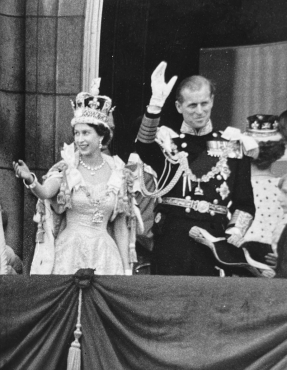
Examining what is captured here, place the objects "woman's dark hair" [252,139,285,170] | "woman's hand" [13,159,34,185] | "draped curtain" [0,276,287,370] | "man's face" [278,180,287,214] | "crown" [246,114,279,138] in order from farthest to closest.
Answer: "crown" [246,114,279,138] → "woman's dark hair" [252,139,285,170] → "man's face" [278,180,287,214] → "woman's hand" [13,159,34,185] → "draped curtain" [0,276,287,370]

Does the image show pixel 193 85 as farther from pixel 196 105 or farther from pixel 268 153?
pixel 268 153

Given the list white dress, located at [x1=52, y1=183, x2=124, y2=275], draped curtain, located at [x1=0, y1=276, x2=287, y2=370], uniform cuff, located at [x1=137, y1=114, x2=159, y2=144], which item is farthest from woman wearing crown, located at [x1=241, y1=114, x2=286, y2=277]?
draped curtain, located at [x1=0, y1=276, x2=287, y2=370]

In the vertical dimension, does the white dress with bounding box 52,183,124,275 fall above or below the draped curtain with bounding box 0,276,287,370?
above

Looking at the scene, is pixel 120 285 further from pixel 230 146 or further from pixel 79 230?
pixel 230 146

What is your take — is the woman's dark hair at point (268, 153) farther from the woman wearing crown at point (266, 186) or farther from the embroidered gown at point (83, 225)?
the embroidered gown at point (83, 225)

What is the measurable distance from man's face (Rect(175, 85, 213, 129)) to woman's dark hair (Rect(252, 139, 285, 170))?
0.55 meters

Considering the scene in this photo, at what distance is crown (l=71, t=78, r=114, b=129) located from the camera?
906cm

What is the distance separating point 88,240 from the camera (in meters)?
8.98

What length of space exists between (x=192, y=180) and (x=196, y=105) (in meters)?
0.46

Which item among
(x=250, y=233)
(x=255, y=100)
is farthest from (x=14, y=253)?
(x=255, y=100)

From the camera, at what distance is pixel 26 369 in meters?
8.09

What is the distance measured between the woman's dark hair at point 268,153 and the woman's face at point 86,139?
117 centimetres

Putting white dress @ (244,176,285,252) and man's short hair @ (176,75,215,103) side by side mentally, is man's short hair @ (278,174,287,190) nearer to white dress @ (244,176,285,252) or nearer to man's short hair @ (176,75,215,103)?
white dress @ (244,176,285,252)

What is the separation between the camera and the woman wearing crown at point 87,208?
8.97 meters
